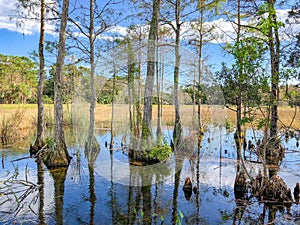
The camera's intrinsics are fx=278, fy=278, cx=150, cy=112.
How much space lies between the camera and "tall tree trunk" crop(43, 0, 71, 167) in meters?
8.22

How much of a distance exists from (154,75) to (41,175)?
13.4ft

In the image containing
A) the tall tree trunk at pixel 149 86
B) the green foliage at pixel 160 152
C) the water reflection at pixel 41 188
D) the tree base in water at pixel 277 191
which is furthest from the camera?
the green foliage at pixel 160 152

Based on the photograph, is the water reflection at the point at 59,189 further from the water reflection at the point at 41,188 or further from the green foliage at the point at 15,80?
the green foliage at the point at 15,80

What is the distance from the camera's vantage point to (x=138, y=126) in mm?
8227

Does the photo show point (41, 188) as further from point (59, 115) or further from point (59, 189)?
point (59, 115)

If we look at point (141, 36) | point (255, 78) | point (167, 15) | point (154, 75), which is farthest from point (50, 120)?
point (255, 78)

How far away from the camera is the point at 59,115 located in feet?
28.3

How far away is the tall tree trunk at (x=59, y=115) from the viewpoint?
27.0 feet

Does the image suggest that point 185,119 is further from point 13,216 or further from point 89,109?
point 13,216

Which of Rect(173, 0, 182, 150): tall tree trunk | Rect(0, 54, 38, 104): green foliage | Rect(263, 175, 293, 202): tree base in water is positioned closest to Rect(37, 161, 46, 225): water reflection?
Rect(173, 0, 182, 150): tall tree trunk

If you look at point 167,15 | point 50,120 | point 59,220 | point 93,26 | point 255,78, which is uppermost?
point 167,15

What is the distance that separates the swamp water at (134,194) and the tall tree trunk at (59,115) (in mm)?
341

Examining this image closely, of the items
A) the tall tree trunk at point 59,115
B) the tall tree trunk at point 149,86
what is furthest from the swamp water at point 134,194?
the tall tree trunk at point 149,86

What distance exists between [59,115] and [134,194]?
3.92 metres
